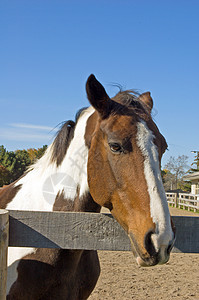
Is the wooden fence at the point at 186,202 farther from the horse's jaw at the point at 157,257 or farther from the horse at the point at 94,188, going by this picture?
the horse's jaw at the point at 157,257

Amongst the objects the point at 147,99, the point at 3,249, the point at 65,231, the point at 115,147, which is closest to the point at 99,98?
the point at 115,147

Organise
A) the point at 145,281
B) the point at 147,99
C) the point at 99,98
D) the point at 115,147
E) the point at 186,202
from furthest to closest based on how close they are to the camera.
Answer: the point at 186,202
the point at 145,281
the point at 147,99
the point at 99,98
the point at 115,147

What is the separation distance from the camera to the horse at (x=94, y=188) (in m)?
1.77

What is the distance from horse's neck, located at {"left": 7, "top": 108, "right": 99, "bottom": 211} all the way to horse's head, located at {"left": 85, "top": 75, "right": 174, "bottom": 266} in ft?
0.51

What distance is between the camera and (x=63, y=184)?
2445 millimetres

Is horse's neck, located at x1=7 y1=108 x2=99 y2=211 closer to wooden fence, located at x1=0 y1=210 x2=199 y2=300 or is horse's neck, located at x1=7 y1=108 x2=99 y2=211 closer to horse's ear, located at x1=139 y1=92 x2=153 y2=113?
wooden fence, located at x1=0 y1=210 x2=199 y2=300

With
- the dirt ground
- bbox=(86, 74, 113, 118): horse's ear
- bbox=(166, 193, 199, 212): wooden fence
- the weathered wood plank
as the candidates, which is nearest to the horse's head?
bbox=(86, 74, 113, 118): horse's ear

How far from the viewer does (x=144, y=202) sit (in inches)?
70.2

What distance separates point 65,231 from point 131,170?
0.61m

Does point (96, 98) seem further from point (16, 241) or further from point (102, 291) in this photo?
point (102, 291)

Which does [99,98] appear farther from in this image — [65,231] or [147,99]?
[65,231]

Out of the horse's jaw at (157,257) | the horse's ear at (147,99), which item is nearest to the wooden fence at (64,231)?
the horse's jaw at (157,257)

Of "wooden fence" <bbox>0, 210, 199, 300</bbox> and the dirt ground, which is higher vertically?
"wooden fence" <bbox>0, 210, 199, 300</bbox>

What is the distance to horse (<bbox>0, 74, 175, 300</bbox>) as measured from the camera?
1.77 m
